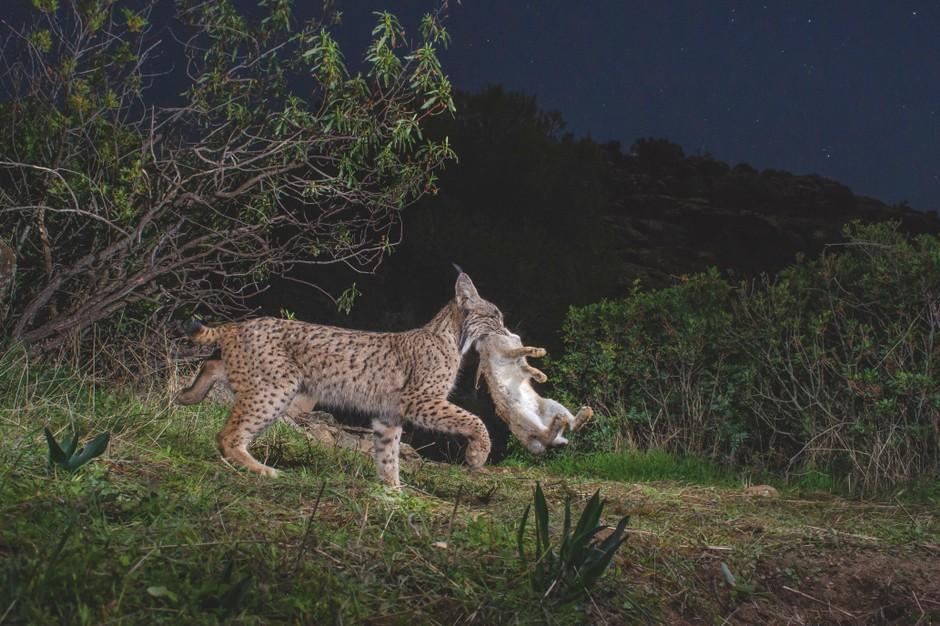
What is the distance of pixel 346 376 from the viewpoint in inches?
246

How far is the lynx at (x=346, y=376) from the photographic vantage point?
5891mm

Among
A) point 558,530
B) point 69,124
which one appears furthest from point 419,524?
point 69,124

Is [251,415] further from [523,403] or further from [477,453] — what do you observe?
[523,403]

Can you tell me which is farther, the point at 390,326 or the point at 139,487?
the point at 390,326

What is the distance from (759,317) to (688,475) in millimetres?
1566

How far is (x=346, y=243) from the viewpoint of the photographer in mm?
8945

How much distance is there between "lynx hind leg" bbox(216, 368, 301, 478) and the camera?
561 centimetres

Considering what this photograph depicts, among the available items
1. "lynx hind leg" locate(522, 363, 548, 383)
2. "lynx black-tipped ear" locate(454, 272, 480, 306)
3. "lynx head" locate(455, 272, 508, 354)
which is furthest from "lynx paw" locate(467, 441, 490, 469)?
"lynx hind leg" locate(522, 363, 548, 383)

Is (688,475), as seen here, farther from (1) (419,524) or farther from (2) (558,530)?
(1) (419,524)

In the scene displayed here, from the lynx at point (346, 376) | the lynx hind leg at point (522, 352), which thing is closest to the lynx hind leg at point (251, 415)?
the lynx at point (346, 376)

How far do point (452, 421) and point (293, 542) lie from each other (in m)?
2.65

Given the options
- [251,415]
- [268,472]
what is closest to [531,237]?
[251,415]

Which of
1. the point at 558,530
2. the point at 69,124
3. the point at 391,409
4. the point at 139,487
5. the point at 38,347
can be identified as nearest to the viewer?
the point at 139,487

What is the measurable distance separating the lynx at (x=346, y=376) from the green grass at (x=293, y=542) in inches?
15.2
